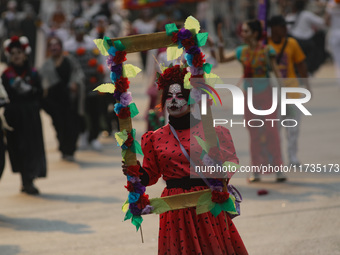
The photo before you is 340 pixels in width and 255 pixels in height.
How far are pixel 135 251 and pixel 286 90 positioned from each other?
3.65 m

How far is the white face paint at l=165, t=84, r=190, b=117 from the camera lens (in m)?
5.96

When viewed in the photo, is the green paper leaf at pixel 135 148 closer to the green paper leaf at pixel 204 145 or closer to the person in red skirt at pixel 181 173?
the person in red skirt at pixel 181 173

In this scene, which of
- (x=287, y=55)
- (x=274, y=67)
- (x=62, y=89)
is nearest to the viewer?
(x=274, y=67)

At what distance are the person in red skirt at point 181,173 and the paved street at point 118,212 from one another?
176 cm

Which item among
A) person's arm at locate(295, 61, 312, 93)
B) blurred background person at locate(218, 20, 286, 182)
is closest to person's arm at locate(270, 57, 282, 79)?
blurred background person at locate(218, 20, 286, 182)

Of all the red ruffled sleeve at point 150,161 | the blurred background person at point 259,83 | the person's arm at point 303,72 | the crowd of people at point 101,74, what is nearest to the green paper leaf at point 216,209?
the red ruffled sleeve at point 150,161

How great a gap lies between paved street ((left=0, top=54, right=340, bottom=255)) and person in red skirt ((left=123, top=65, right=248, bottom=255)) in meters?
1.76

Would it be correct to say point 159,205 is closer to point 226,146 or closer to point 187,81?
point 226,146

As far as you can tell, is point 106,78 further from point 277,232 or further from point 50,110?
point 277,232

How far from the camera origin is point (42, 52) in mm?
26766

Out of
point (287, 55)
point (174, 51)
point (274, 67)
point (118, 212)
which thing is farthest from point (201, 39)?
Answer: point (287, 55)

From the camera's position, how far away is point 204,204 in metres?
5.83

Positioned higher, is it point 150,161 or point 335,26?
point 150,161

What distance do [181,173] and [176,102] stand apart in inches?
19.4
